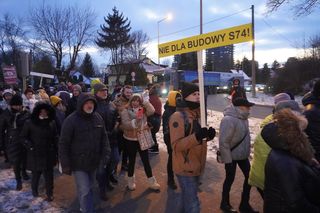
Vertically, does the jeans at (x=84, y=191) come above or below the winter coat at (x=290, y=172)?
below

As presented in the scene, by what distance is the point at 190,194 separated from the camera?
3889 mm

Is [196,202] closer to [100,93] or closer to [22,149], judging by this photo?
[100,93]

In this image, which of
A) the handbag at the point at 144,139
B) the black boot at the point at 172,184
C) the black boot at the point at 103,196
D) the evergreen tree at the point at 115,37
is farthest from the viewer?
the evergreen tree at the point at 115,37

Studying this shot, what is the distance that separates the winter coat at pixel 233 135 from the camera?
473cm

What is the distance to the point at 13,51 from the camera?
3700 centimetres

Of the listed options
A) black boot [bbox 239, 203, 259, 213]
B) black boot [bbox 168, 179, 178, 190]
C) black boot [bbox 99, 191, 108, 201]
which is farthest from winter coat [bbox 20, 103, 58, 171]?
black boot [bbox 239, 203, 259, 213]

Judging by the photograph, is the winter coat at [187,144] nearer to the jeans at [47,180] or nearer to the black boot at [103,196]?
the black boot at [103,196]

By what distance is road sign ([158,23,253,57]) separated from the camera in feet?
11.5

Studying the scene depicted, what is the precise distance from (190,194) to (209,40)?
68.0 inches

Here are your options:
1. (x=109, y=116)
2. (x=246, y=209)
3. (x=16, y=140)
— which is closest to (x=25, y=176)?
(x=16, y=140)

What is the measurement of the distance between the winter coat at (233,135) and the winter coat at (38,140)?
2.99m

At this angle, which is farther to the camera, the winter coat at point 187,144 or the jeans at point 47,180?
the jeans at point 47,180

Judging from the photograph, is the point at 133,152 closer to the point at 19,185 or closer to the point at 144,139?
the point at 144,139

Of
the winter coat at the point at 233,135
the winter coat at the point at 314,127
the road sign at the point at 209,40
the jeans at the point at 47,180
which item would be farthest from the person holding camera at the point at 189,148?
the jeans at the point at 47,180
